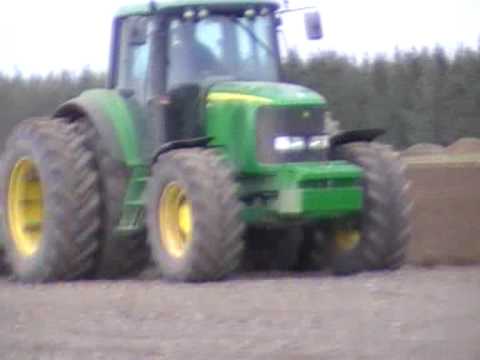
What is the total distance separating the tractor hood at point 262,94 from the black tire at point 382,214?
0.69 meters

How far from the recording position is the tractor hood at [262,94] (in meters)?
12.7

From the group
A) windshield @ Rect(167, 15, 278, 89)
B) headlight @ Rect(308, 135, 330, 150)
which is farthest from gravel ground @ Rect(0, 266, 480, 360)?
windshield @ Rect(167, 15, 278, 89)

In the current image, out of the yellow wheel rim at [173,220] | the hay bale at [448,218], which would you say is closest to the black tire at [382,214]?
the yellow wheel rim at [173,220]

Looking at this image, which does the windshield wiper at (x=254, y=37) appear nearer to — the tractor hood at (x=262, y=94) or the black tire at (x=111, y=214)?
the tractor hood at (x=262, y=94)

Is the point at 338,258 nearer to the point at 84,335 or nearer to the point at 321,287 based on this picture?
the point at 321,287

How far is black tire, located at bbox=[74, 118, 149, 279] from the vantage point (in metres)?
13.3

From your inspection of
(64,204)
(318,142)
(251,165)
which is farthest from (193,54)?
(64,204)

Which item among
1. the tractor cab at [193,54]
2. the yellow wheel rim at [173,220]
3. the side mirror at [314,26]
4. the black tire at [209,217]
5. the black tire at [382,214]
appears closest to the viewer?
the black tire at [209,217]

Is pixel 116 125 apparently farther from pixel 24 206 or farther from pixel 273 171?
pixel 273 171

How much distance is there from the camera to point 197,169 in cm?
1216

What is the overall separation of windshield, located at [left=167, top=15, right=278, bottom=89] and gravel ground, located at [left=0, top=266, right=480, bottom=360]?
6.09 ft

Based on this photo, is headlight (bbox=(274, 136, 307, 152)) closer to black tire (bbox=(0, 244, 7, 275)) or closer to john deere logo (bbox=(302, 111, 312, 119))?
john deere logo (bbox=(302, 111, 312, 119))

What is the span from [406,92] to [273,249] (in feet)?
48.6

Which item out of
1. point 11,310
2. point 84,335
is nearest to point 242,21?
point 11,310
